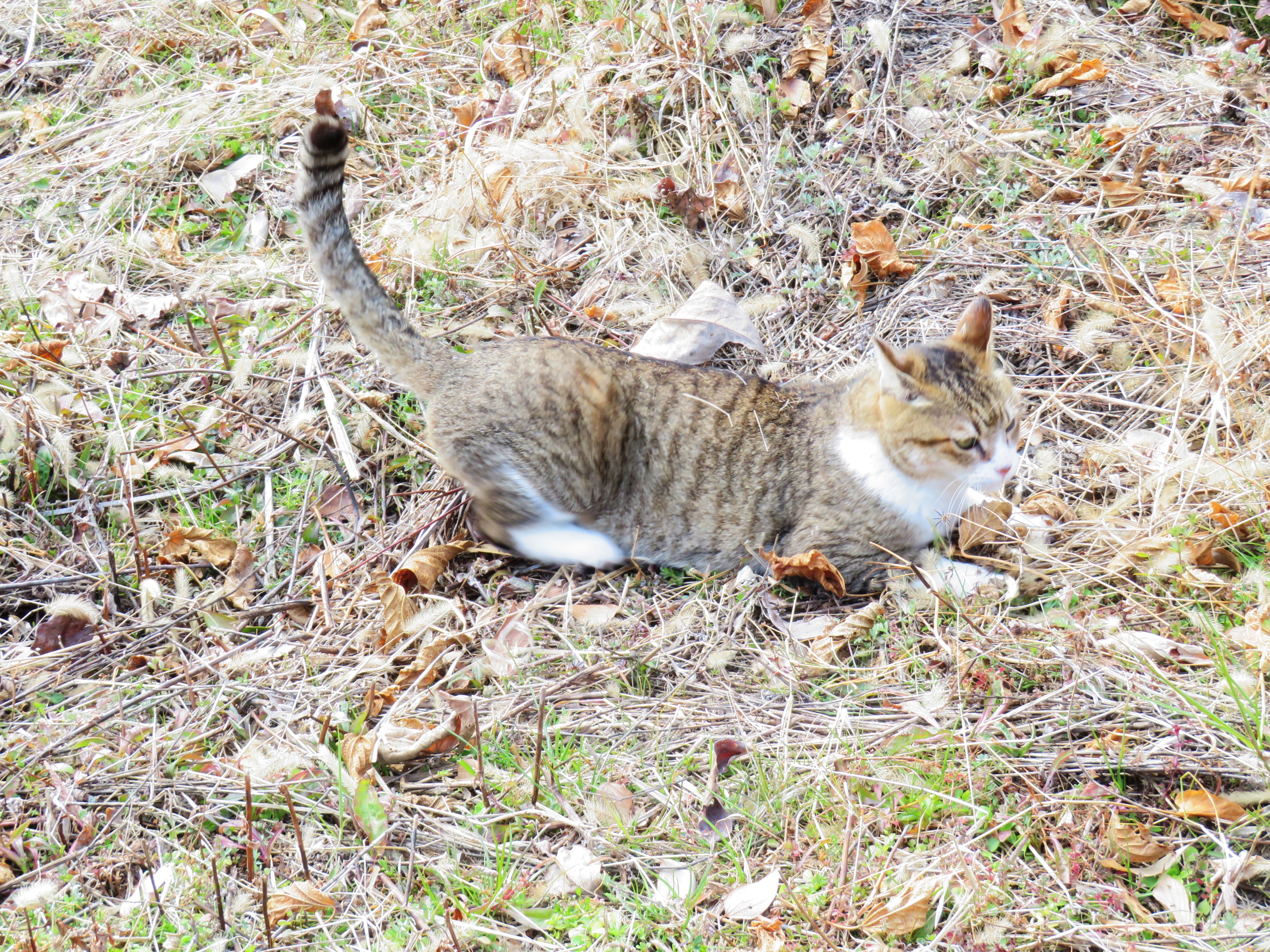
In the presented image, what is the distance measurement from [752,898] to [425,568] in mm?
1578

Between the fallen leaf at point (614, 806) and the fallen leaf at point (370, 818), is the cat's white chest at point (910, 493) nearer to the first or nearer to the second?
the fallen leaf at point (614, 806)

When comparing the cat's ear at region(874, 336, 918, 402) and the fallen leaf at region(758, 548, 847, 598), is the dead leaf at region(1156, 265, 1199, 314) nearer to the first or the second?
the cat's ear at region(874, 336, 918, 402)

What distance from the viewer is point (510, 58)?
5176 millimetres

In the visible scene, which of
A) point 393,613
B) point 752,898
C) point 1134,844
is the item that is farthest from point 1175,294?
point 393,613

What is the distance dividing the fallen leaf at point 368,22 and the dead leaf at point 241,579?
342cm

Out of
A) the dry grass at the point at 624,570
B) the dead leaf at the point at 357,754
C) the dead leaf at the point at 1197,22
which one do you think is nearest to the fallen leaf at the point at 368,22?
the dry grass at the point at 624,570

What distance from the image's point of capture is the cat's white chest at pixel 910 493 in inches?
133

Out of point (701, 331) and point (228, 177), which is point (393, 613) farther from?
point (228, 177)

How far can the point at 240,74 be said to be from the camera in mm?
5562

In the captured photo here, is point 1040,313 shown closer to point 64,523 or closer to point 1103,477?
point 1103,477

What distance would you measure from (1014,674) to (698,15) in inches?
138

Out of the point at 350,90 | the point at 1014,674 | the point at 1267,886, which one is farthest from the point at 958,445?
the point at 350,90

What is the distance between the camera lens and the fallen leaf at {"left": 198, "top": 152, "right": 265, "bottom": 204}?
16.1 ft

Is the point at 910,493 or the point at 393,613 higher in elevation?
the point at 910,493
